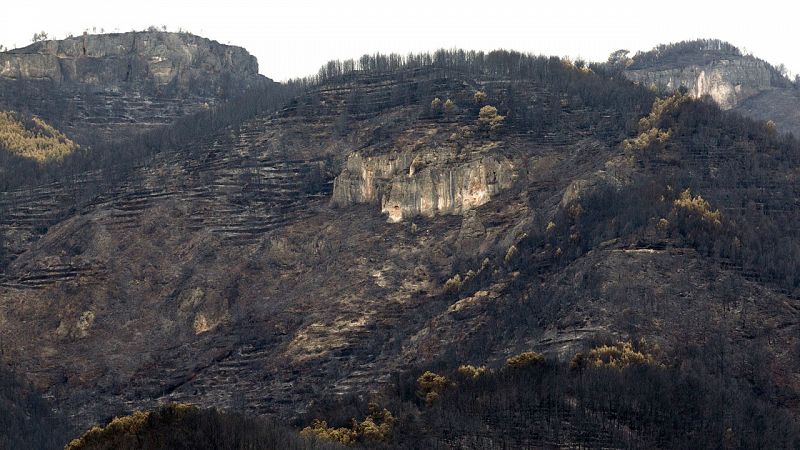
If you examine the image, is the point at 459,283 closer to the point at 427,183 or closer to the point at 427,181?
the point at 427,183

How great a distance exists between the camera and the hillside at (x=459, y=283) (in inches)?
5335

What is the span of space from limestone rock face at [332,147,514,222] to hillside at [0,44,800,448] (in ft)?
0.96

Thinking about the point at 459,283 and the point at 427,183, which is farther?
the point at 427,183

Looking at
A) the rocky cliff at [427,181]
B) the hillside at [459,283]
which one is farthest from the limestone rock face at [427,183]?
the hillside at [459,283]

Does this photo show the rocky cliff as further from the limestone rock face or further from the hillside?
the hillside

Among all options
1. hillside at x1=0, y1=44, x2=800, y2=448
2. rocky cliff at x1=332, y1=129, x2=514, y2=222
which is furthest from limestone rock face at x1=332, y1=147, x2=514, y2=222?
hillside at x1=0, y1=44, x2=800, y2=448

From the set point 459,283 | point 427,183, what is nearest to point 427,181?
point 427,183

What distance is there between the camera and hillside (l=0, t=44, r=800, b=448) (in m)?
136

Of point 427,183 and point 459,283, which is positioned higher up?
point 427,183

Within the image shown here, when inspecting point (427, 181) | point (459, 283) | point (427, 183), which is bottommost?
point (459, 283)

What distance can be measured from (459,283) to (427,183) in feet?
78.1

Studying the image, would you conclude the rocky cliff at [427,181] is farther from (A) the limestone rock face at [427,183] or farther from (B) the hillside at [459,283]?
(B) the hillside at [459,283]

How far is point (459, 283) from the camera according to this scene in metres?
168

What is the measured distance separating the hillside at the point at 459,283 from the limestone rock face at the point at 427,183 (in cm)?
29
